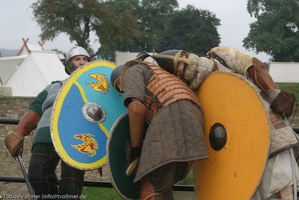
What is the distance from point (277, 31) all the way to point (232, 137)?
3013cm

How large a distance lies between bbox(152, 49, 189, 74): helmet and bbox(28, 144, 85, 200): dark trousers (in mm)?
869

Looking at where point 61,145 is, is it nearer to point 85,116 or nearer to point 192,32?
point 85,116

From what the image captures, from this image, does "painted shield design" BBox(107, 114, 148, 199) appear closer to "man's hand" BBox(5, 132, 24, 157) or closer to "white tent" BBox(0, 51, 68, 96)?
"man's hand" BBox(5, 132, 24, 157)

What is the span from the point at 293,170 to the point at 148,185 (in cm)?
74

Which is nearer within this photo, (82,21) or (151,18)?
(82,21)

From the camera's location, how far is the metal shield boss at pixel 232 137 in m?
1.88

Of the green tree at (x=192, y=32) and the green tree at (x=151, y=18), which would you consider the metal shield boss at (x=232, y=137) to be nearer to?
the green tree at (x=192, y=32)

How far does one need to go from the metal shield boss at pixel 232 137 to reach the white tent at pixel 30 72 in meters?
12.7

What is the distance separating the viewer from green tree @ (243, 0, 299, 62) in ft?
95.6

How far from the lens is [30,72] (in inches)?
569

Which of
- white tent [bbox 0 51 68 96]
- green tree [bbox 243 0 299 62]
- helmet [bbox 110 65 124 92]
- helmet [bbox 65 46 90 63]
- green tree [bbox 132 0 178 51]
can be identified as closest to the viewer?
helmet [bbox 110 65 124 92]

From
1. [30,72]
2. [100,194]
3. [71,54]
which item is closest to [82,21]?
[30,72]

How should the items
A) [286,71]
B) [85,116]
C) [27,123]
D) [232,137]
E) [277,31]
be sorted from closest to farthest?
[232,137] < [85,116] < [27,123] < [286,71] < [277,31]

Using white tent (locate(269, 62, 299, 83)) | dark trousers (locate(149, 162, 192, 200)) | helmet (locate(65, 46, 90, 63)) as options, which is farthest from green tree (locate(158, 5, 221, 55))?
dark trousers (locate(149, 162, 192, 200))
